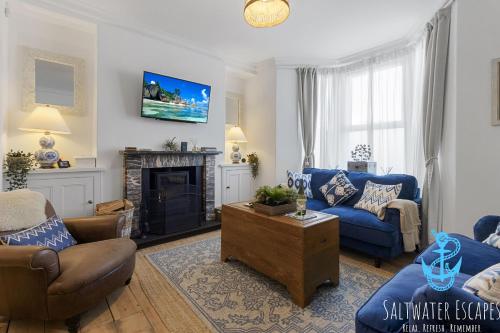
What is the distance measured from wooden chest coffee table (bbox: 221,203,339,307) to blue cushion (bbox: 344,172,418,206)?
4.27 ft

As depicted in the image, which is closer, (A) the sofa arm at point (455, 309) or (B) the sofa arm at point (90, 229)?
(A) the sofa arm at point (455, 309)

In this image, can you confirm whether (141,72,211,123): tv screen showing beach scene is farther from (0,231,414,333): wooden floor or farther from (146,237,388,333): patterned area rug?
(0,231,414,333): wooden floor

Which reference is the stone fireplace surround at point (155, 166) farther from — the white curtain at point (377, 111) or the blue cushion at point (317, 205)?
the white curtain at point (377, 111)

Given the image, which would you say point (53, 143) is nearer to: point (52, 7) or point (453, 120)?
point (52, 7)

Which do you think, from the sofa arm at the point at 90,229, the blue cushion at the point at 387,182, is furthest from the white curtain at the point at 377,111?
the sofa arm at the point at 90,229

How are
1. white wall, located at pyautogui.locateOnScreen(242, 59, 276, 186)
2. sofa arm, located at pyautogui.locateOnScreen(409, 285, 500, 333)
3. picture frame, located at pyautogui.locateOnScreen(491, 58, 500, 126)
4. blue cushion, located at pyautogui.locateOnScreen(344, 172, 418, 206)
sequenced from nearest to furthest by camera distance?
sofa arm, located at pyautogui.locateOnScreen(409, 285, 500, 333), picture frame, located at pyautogui.locateOnScreen(491, 58, 500, 126), blue cushion, located at pyautogui.locateOnScreen(344, 172, 418, 206), white wall, located at pyautogui.locateOnScreen(242, 59, 276, 186)

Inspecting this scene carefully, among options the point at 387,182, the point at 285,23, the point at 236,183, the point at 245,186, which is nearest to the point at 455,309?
the point at 387,182

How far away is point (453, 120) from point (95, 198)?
13.5ft

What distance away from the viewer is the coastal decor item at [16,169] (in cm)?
231

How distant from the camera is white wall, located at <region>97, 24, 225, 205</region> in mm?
2992

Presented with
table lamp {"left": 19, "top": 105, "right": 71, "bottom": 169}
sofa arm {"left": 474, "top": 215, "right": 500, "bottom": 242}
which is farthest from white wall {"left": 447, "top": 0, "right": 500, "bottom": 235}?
table lamp {"left": 19, "top": 105, "right": 71, "bottom": 169}

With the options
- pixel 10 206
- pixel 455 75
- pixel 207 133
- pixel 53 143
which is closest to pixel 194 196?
pixel 207 133

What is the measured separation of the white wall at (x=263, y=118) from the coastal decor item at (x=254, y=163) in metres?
0.07

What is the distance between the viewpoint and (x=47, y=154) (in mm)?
2625
